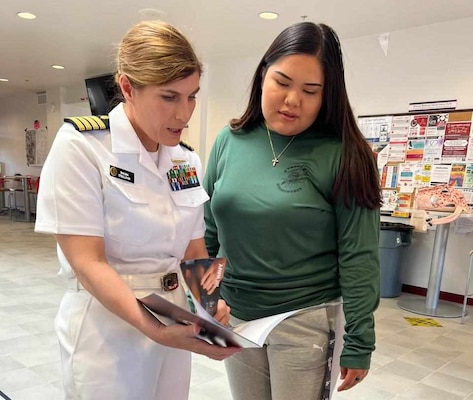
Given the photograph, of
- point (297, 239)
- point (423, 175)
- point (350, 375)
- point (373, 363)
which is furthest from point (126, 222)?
point (423, 175)

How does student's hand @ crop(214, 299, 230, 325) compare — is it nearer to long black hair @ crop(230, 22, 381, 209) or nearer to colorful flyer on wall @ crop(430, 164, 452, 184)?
long black hair @ crop(230, 22, 381, 209)

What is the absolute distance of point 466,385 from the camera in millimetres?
2492

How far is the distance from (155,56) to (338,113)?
0.47 meters

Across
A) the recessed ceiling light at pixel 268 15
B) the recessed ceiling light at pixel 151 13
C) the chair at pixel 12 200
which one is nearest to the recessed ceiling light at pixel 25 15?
the recessed ceiling light at pixel 151 13

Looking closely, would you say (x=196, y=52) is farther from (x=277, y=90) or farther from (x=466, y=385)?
(x=466, y=385)

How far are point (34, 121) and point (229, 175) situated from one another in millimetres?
9862

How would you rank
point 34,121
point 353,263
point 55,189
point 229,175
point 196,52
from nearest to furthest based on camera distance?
point 55,189 < point 196,52 < point 353,263 < point 229,175 < point 34,121

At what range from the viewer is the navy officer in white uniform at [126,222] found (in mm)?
787

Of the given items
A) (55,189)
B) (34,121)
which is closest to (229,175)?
(55,189)

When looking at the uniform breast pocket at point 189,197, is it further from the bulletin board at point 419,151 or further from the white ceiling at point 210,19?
the bulletin board at point 419,151

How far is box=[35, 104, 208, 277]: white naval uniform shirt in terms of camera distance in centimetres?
79

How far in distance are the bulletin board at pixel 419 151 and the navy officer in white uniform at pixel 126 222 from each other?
3.62 m

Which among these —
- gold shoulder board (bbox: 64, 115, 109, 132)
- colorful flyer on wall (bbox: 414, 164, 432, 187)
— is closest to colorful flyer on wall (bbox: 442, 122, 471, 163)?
colorful flyer on wall (bbox: 414, 164, 432, 187)

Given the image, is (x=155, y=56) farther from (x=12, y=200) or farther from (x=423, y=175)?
(x=12, y=200)
